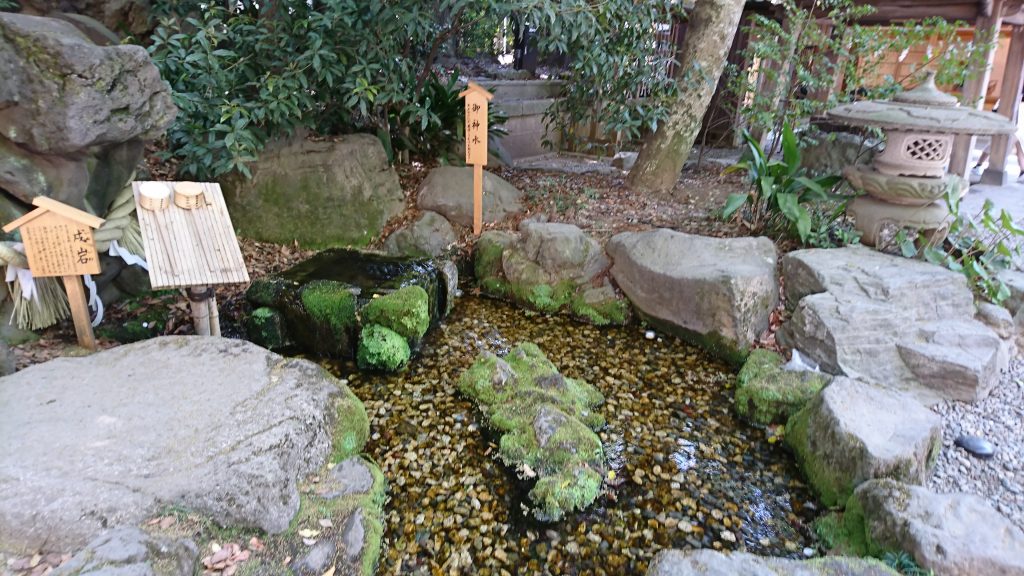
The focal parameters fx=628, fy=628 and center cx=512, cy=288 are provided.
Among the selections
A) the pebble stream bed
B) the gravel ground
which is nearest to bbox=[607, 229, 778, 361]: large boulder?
the pebble stream bed

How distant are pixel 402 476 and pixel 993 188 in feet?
30.0

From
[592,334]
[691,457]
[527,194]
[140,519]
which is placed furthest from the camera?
[527,194]

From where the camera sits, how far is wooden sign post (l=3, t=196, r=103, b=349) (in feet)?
12.0

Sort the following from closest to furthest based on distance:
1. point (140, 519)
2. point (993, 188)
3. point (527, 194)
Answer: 1. point (140, 519)
2. point (527, 194)
3. point (993, 188)

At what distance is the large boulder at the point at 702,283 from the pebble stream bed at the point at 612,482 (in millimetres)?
289

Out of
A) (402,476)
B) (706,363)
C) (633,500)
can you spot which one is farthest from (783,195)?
(402,476)

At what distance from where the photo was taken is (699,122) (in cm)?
782

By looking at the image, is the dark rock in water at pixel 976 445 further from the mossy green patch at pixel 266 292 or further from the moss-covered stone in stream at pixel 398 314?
the mossy green patch at pixel 266 292

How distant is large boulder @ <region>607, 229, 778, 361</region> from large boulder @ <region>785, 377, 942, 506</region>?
119cm

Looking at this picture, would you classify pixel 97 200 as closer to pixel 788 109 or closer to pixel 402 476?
pixel 402 476

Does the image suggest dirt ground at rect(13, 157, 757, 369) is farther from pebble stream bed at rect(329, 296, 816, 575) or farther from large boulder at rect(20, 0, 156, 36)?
large boulder at rect(20, 0, 156, 36)

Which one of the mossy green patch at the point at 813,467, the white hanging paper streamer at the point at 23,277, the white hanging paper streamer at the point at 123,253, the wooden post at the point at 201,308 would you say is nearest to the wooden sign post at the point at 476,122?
the wooden post at the point at 201,308

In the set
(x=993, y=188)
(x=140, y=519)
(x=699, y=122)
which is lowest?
(x=140, y=519)

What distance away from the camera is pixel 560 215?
7133mm
